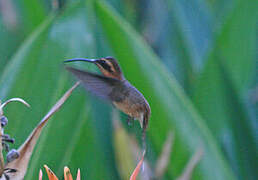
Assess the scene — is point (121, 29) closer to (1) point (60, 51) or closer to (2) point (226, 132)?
(1) point (60, 51)

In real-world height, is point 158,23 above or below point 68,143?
above

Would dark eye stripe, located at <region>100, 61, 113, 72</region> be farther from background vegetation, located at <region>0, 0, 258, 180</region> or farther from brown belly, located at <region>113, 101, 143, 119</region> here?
background vegetation, located at <region>0, 0, 258, 180</region>

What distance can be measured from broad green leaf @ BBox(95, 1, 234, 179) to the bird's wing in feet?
0.90

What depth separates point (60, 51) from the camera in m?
0.63

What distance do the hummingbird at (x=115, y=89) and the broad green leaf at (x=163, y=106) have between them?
0.84 feet

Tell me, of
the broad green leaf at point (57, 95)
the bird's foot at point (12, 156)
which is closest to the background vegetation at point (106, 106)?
the broad green leaf at point (57, 95)

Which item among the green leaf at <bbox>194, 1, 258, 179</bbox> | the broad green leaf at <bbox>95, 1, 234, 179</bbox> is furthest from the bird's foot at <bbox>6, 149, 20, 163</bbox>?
the green leaf at <bbox>194, 1, 258, 179</bbox>

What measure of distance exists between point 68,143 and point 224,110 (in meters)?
0.27

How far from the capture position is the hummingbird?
0.34 m

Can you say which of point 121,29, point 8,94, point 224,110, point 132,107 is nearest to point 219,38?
point 224,110

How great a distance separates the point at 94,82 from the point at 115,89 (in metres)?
0.02

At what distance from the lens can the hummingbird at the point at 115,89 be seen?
0.34 metres

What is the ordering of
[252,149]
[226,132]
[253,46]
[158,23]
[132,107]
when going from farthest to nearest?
1. [158,23]
2. [253,46]
3. [226,132]
4. [252,149]
5. [132,107]

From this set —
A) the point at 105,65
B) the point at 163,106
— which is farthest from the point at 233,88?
the point at 105,65
